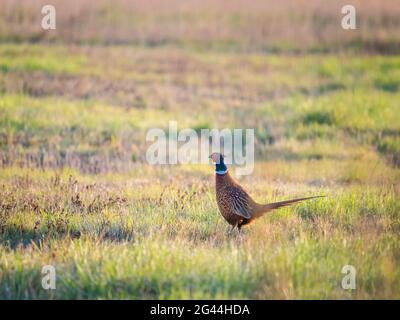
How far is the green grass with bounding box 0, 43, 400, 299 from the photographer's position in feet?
18.8

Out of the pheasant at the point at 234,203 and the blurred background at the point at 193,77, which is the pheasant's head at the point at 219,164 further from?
the blurred background at the point at 193,77

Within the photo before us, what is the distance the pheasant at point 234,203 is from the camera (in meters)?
6.78

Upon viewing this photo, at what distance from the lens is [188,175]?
1017cm

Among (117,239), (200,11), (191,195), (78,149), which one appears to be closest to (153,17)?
(200,11)

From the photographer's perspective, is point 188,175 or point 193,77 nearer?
point 188,175

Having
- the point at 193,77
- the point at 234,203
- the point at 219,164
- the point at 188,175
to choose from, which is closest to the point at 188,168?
the point at 188,175

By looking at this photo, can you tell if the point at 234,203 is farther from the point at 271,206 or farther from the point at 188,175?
the point at 188,175

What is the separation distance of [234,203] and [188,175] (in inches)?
136

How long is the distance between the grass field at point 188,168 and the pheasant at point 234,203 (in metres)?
0.15

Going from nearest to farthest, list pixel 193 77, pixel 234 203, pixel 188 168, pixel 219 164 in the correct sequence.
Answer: pixel 234 203 → pixel 219 164 → pixel 188 168 → pixel 193 77

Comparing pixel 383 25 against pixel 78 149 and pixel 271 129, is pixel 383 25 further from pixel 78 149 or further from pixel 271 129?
pixel 78 149

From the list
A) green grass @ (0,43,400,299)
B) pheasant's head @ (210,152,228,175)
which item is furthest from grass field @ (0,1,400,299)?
pheasant's head @ (210,152,228,175)

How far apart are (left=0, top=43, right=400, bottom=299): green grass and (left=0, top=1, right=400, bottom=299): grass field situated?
2 centimetres

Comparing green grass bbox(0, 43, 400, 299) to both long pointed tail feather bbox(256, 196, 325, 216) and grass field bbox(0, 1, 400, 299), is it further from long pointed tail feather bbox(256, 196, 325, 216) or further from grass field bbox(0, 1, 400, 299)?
long pointed tail feather bbox(256, 196, 325, 216)
